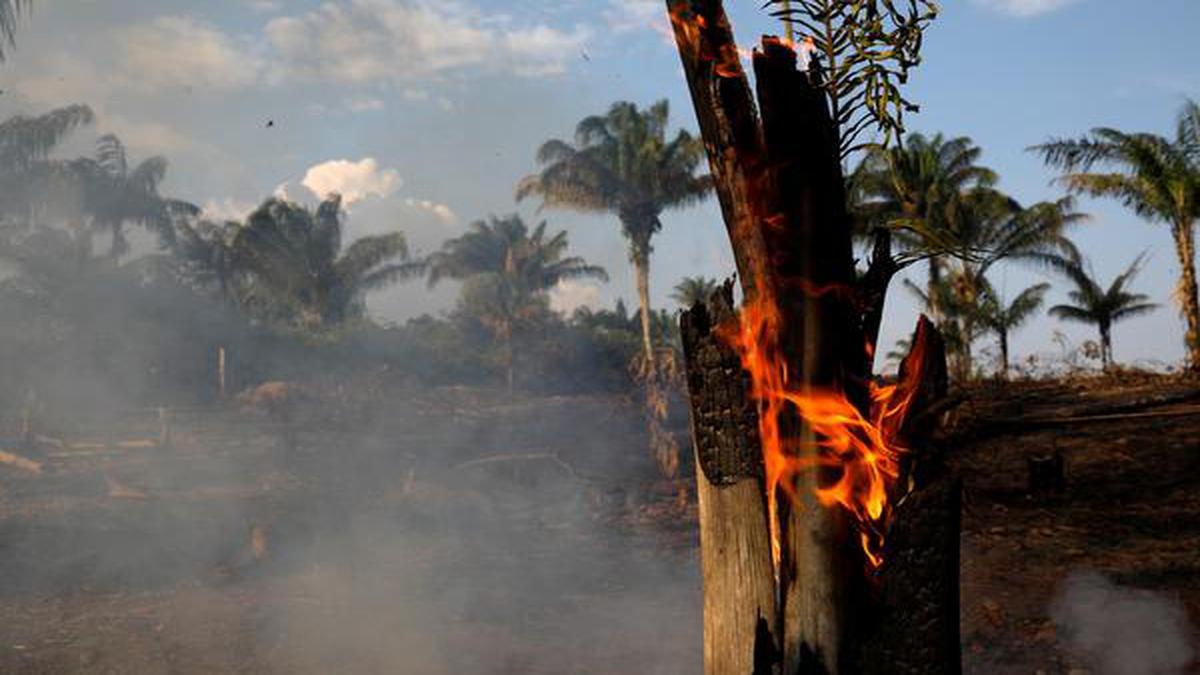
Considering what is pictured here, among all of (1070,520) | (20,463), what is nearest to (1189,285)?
(1070,520)

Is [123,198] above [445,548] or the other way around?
above

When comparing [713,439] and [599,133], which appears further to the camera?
[599,133]

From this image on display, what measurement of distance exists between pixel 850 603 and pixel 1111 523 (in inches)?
453

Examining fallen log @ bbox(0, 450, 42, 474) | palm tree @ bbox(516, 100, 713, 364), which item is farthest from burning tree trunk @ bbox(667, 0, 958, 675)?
palm tree @ bbox(516, 100, 713, 364)

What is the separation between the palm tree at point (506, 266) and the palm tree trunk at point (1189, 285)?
95.7ft

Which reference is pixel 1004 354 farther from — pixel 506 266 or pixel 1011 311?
pixel 506 266

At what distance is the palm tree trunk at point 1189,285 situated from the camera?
24467mm

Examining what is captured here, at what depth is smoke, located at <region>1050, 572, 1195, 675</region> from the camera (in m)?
6.31

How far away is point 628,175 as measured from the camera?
1518 inches

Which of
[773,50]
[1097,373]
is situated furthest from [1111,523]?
[1097,373]

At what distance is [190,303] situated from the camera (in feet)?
114

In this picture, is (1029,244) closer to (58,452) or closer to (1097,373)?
(1097,373)

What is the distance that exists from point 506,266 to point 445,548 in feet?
120

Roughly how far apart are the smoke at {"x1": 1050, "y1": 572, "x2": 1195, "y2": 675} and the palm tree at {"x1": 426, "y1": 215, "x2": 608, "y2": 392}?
3922 centimetres
